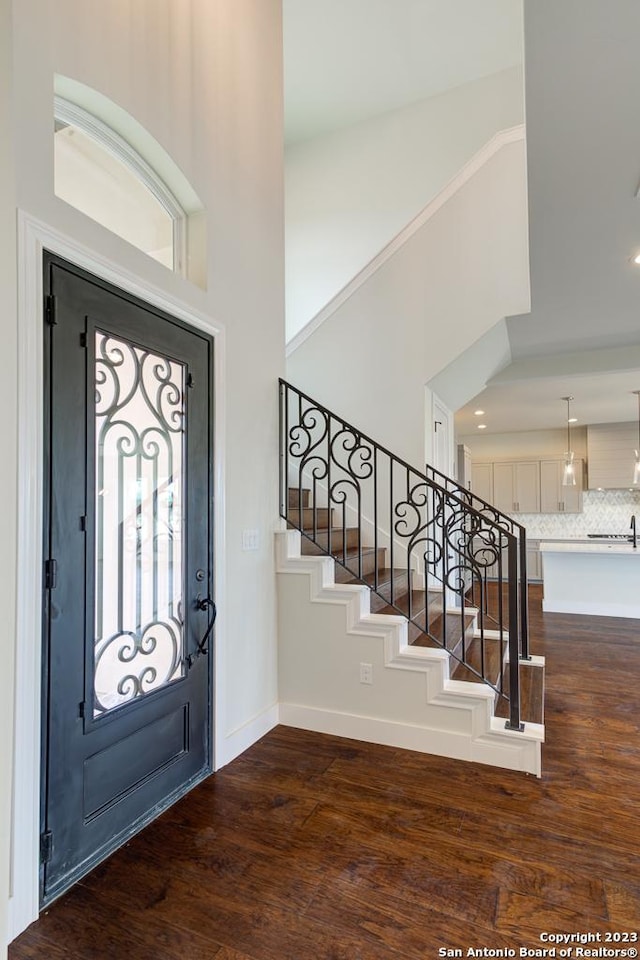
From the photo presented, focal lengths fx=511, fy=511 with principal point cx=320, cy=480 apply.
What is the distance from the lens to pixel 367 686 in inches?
116

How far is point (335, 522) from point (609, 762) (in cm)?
265

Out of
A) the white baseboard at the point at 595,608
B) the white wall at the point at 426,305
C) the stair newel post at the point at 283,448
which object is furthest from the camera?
the white baseboard at the point at 595,608

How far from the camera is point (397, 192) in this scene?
5410 mm

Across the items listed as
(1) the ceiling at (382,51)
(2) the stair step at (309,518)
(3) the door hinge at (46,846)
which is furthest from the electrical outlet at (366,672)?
(1) the ceiling at (382,51)

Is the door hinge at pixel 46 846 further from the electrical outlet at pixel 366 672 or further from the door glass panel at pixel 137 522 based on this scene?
the electrical outlet at pixel 366 672

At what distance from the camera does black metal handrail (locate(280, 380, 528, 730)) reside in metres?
2.90

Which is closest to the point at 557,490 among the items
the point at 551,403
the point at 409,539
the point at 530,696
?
the point at 551,403

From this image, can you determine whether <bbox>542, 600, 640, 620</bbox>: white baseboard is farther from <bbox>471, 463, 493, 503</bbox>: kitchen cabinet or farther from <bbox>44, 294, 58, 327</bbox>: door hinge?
<bbox>44, 294, 58, 327</bbox>: door hinge

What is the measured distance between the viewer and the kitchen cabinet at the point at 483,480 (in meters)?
10.4

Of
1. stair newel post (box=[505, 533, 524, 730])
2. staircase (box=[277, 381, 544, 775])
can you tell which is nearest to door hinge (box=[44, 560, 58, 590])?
staircase (box=[277, 381, 544, 775])

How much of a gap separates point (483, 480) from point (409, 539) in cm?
Result: 665

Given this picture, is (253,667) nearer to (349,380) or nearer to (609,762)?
(609,762)

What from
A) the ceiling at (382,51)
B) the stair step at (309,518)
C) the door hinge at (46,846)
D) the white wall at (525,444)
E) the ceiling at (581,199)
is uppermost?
the ceiling at (382,51)

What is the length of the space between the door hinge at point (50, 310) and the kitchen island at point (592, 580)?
6.35 metres
